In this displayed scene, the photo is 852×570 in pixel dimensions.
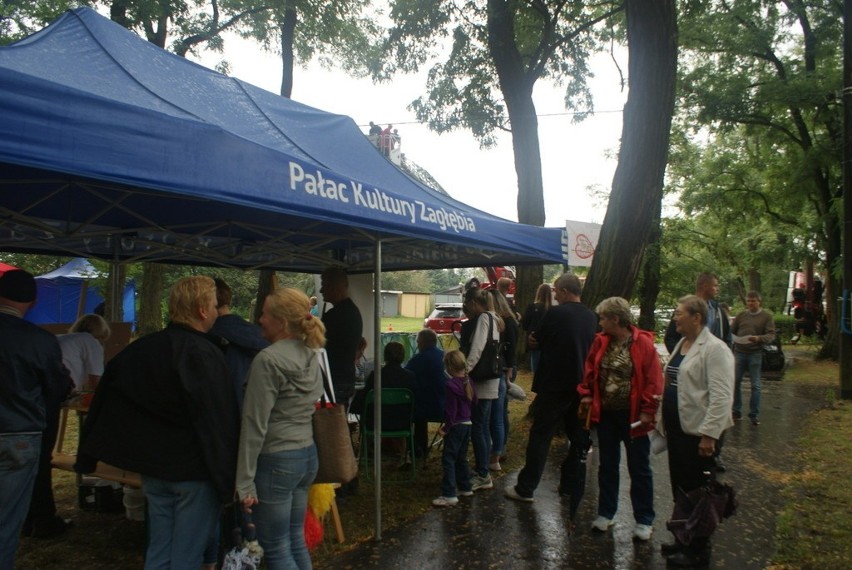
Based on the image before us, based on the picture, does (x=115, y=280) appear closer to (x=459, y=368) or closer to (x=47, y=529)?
(x=47, y=529)

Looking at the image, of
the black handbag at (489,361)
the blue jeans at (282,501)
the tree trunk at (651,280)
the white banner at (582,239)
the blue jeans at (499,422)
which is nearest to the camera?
the blue jeans at (282,501)

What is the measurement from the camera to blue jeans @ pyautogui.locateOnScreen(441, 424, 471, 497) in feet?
15.9

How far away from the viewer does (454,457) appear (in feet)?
16.3

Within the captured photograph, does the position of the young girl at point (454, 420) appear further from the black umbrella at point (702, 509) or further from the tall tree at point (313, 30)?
the tall tree at point (313, 30)

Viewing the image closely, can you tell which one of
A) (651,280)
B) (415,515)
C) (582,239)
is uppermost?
(582,239)

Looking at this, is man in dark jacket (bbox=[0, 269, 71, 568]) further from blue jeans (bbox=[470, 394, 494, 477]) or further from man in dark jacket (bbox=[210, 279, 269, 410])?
blue jeans (bbox=[470, 394, 494, 477])

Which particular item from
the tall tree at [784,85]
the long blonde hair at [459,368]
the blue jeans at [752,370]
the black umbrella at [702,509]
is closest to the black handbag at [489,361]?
the long blonde hair at [459,368]

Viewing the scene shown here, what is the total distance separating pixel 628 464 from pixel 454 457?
1.39 meters

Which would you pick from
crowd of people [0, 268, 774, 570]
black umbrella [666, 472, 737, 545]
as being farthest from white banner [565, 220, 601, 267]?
black umbrella [666, 472, 737, 545]

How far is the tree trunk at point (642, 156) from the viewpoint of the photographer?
7332mm

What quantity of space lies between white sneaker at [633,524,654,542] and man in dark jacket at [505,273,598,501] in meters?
0.56

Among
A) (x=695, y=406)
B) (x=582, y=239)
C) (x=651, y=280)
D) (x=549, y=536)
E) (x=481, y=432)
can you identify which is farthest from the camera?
(x=651, y=280)

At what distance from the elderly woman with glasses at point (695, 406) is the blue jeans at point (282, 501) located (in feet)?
7.66

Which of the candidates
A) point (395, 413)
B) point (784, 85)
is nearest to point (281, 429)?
point (395, 413)
